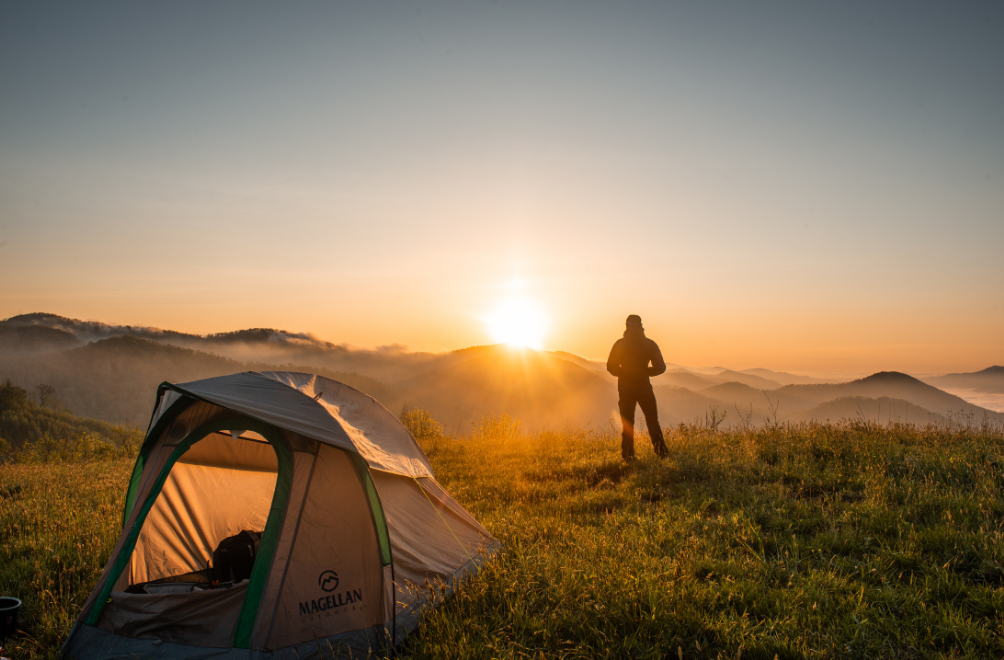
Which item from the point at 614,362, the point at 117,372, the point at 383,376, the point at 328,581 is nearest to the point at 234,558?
the point at 328,581

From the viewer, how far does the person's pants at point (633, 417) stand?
9.52m

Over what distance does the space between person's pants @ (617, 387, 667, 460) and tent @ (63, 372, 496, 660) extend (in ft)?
14.9

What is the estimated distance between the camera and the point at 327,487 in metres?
4.62

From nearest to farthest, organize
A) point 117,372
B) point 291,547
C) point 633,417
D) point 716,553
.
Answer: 1. point 291,547
2. point 716,553
3. point 633,417
4. point 117,372

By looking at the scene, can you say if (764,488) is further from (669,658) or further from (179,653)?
(179,653)

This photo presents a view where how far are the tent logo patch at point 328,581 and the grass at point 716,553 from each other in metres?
0.78

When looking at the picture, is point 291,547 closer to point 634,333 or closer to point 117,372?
point 634,333

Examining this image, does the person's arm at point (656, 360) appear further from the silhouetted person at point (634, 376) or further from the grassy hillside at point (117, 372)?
the grassy hillside at point (117, 372)

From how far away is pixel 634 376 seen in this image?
375 inches

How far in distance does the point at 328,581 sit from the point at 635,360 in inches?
265

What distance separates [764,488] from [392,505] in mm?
5252

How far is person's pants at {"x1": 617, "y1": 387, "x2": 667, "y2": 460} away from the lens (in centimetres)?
952

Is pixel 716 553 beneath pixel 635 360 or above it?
beneath

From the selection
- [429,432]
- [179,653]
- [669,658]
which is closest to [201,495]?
[179,653]
